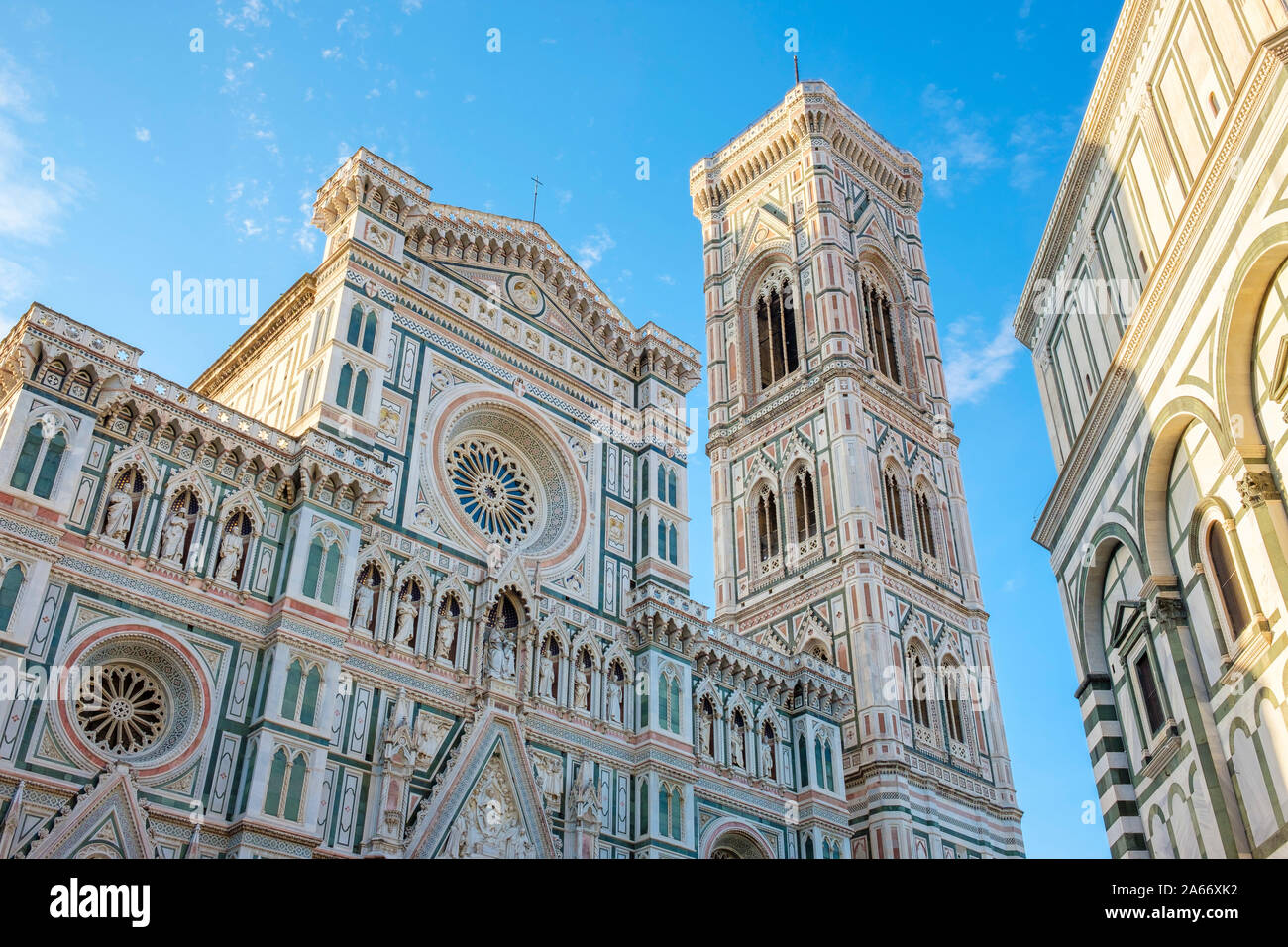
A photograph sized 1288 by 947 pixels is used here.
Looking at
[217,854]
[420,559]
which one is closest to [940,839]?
[420,559]

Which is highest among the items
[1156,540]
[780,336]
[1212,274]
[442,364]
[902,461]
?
[780,336]

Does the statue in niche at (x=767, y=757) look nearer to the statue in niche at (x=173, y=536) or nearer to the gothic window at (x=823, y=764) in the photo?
the gothic window at (x=823, y=764)

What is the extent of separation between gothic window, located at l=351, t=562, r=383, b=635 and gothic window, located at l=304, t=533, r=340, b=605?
69 cm

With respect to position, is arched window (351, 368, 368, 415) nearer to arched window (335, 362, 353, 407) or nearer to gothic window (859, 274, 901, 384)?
arched window (335, 362, 353, 407)

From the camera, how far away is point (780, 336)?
42656 millimetres

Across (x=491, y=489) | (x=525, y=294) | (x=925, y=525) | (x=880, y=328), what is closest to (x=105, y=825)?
(x=491, y=489)

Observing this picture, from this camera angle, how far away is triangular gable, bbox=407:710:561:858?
803 inches

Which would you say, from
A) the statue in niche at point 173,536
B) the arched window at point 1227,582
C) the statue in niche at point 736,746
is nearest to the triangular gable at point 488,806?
the statue in niche at point 736,746

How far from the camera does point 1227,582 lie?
14352mm

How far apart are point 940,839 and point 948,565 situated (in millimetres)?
9703

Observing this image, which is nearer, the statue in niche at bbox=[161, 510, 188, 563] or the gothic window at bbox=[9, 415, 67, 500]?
the gothic window at bbox=[9, 415, 67, 500]

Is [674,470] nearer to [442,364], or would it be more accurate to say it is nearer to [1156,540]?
[442,364]

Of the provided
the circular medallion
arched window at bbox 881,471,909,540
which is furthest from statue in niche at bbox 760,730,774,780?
the circular medallion
